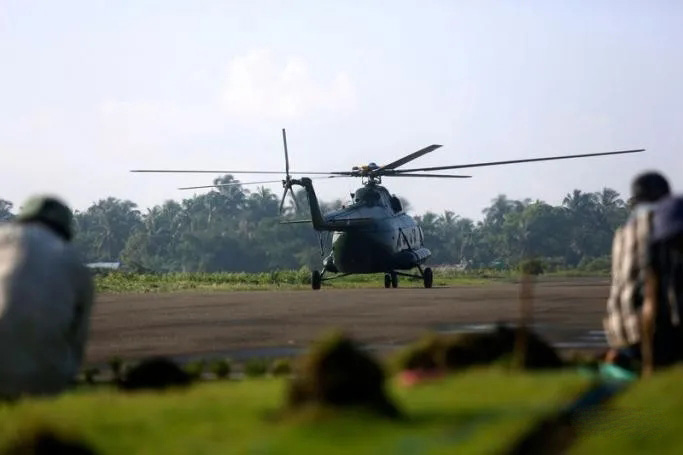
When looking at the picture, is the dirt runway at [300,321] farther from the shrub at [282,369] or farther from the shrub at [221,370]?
the shrub at [282,369]

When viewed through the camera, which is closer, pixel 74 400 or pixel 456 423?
pixel 456 423

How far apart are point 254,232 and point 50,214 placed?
5650 inches

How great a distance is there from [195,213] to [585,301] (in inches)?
6133

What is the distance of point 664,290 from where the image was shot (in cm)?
888

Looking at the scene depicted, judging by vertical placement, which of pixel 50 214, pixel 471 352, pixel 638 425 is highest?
pixel 50 214

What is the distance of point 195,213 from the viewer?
609 ft

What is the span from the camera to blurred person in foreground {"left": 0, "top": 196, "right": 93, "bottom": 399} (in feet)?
29.0

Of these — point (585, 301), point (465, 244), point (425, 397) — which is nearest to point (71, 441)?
point (425, 397)

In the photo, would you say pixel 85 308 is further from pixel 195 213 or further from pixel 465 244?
pixel 195 213

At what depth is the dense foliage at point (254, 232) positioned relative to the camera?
93.7 meters

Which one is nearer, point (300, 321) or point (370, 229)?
point (300, 321)

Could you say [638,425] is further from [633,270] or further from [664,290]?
[633,270]

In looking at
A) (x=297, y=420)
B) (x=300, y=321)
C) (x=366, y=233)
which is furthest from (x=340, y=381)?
(x=366, y=233)

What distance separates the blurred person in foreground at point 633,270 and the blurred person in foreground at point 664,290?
121 millimetres
